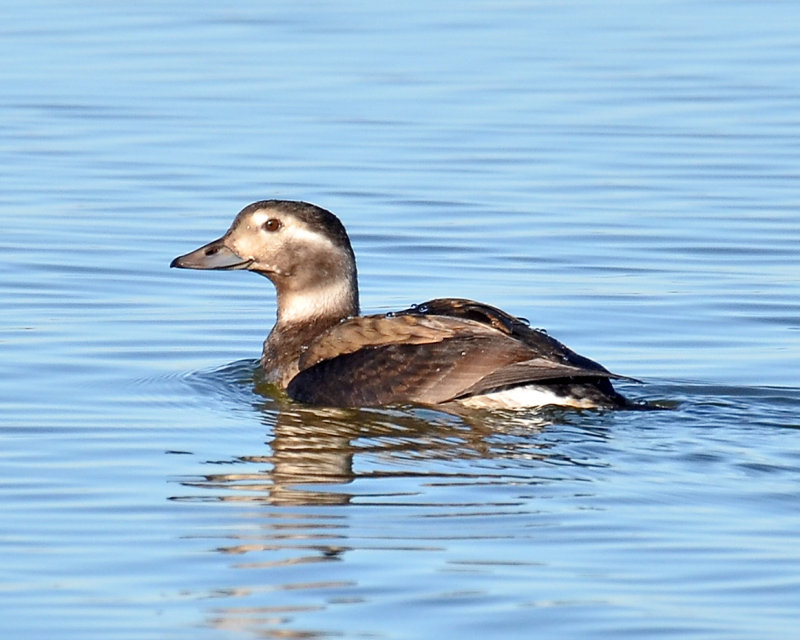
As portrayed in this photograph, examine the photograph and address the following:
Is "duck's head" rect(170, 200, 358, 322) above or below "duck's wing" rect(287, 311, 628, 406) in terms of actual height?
above

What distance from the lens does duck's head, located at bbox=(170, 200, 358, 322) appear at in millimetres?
10641

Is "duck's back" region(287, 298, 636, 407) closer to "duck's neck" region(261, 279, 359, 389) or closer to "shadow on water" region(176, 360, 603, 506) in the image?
"shadow on water" region(176, 360, 603, 506)

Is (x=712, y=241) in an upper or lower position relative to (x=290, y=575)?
upper

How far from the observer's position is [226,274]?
13.5 meters

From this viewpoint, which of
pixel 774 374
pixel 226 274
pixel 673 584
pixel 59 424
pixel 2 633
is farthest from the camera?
pixel 226 274

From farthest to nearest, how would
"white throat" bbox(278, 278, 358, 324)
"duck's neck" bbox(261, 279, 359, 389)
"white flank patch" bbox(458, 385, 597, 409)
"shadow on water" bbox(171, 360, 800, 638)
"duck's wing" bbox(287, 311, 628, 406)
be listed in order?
1. "white throat" bbox(278, 278, 358, 324)
2. "duck's neck" bbox(261, 279, 359, 389)
3. "white flank patch" bbox(458, 385, 597, 409)
4. "duck's wing" bbox(287, 311, 628, 406)
5. "shadow on water" bbox(171, 360, 800, 638)

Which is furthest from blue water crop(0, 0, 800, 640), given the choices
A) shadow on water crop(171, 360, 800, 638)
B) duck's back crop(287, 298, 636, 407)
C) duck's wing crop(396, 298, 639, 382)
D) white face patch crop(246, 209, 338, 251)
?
white face patch crop(246, 209, 338, 251)

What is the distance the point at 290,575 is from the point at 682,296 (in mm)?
6043

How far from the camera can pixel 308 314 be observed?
1073 cm

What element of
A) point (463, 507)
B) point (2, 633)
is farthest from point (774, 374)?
point (2, 633)

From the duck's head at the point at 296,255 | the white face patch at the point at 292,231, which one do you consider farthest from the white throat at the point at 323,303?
the white face patch at the point at 292,231

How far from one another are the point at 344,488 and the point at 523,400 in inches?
68.2

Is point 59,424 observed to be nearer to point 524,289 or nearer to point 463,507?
point 463,507

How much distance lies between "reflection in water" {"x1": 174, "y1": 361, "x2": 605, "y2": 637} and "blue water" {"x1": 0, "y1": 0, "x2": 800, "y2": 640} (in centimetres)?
2
